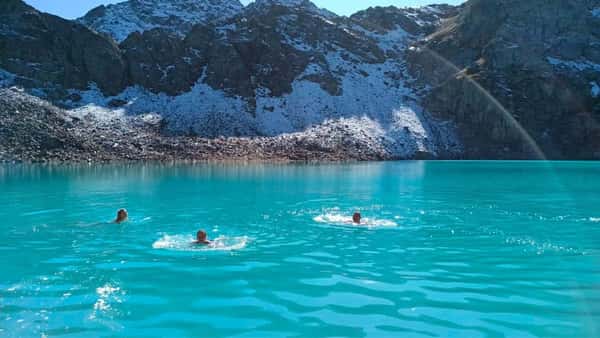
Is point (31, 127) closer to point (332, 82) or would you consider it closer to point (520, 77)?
point (332, 82)

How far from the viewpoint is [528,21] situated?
10694cm

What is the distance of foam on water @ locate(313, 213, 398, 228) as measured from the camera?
749 inches

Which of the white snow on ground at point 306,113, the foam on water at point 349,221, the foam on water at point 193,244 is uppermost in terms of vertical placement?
the white snow on ground at point 306,113

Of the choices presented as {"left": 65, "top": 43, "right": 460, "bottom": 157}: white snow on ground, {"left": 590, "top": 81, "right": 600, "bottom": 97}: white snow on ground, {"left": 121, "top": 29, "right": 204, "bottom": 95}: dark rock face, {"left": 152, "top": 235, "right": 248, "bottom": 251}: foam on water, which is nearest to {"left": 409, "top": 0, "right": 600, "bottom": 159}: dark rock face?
{"left": 590, "top": 81, "right": 600, "bottom": 97}: white snow on ground

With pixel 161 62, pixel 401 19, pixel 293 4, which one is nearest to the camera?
pixel 161 62

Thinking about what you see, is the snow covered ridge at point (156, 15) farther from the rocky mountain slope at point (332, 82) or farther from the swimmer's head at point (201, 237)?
the swimmer's head at point (201, 237)

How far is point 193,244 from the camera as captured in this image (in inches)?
599

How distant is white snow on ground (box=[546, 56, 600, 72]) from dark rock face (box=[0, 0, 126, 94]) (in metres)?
89.0

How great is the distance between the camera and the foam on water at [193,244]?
1477 cm

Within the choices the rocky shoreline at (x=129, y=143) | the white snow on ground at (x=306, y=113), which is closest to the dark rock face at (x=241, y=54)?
the white snow on ground at (x=306, y=113)

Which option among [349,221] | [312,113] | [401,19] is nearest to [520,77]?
[312,113]

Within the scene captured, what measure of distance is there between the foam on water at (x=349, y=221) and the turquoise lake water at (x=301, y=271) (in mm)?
83

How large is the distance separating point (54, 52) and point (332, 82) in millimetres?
55394

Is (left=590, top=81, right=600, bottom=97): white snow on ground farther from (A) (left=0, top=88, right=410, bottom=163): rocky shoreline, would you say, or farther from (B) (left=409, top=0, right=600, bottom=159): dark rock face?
(A) (left=0, top=88, right=410, bottom=163): rocky shoreline
